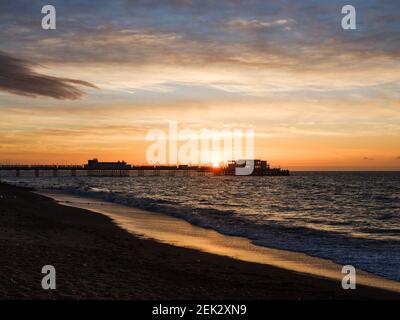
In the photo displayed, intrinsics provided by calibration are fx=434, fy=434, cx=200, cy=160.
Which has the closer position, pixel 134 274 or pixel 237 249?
pixel 134 274

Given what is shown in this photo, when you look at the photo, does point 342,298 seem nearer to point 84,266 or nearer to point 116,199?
point 84,266

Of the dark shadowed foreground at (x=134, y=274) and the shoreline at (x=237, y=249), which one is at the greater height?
the dark shadowed foreground at (x=134, y=274)

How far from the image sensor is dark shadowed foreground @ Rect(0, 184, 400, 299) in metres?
9.30

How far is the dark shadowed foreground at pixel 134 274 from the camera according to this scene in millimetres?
9297

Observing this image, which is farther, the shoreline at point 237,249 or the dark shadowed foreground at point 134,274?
the shoreline at point 237,249

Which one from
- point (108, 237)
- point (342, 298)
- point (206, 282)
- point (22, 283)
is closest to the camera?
point (22, 283)

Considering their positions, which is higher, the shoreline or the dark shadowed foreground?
the dark shadowed foreground

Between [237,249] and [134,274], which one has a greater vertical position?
[134,274]

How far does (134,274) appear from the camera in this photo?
36.8ft

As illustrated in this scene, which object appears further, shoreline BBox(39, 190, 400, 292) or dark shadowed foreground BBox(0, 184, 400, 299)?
shoreline BBox(39, 190, 400, 292)

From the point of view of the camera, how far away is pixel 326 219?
3153cm

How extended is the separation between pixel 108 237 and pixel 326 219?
18.5 m
